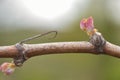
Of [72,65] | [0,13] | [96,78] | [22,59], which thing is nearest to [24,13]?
[0,13]

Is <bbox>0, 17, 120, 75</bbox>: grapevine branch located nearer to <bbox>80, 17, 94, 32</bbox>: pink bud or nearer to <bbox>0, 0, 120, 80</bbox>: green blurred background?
<bbox>80, 17, 94, 32</bbox>: pink bud

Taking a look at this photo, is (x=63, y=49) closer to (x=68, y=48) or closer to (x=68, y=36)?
(x=68, y=48)

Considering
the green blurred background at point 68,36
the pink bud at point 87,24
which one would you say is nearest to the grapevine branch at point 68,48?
the pink bud at point 87,24

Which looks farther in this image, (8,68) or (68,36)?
(68,36)

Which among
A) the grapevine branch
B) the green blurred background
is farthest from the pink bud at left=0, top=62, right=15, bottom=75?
the green blurred background

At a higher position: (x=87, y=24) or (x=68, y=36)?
(x=87, y=24)

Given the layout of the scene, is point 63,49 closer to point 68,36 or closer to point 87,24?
point 87,24

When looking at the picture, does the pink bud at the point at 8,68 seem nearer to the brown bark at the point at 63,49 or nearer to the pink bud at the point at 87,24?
the brown bark at the point at 63,49

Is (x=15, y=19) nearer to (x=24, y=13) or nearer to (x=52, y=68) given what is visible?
(x=24, y=13)

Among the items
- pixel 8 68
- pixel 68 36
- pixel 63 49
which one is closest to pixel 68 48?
pixel 63 49
